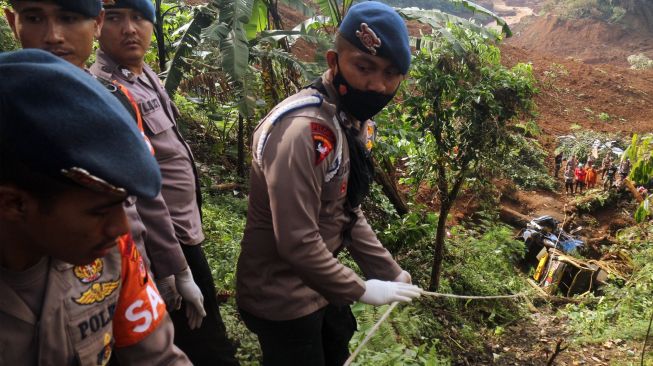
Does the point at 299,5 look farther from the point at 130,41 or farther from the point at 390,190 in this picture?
the point at 130,41

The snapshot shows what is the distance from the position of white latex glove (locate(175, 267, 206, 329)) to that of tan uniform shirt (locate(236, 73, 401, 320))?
21 centimetres

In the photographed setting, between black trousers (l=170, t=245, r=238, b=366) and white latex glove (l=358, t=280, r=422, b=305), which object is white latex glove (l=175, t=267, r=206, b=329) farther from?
white latex glove (l=358, t=280, r=422, b=305)

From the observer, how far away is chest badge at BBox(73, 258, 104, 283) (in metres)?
1.09

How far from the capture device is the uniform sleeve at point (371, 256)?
2.26m

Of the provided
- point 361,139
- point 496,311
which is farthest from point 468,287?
point 361,139

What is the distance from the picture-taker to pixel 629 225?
1062cm

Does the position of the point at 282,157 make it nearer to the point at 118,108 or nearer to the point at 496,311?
the point at 118,108

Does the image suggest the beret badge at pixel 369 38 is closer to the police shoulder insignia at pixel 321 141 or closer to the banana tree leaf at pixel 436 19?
the police shoulder insignia at pixel 321 141

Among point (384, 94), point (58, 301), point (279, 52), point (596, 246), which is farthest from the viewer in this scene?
point (596, 246)

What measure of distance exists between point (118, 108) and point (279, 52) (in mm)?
4920

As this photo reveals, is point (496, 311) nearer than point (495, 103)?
No

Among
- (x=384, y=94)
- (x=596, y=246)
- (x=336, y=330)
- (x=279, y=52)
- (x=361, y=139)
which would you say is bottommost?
(x=596, y=246)

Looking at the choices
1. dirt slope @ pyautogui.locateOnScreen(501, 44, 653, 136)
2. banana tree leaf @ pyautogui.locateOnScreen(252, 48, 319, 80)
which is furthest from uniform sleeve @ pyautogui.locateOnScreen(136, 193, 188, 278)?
dirt slope @ pyautogui.locateOnScreen(501, 44, 653, 136)

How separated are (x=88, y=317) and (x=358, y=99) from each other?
1.18 meters
